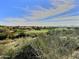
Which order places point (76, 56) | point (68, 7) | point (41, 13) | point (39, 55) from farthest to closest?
point (41, 13) < point (68, 7) < point (76, 56) < point (39, 55)

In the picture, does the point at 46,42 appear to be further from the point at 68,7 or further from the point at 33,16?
the point at 33,16

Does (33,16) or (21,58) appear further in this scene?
(33,16)

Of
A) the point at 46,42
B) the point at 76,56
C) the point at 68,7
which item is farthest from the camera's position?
the point at 68,7

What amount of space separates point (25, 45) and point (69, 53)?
354cm

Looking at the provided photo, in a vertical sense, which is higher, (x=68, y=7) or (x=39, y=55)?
(x=68, y=7)

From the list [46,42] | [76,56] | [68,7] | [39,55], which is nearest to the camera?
[39,55]

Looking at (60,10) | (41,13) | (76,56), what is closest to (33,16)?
(41,13)

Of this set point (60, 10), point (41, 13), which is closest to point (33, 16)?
point (41, 13)

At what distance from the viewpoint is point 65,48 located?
76.8 feet

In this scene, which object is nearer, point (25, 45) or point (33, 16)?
point (25, 45)

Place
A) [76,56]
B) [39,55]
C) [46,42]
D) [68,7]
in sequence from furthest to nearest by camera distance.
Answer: [68,7] → [76,56] → [46,42] → [39,55]

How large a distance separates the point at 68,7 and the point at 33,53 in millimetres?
17729

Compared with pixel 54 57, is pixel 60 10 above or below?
above

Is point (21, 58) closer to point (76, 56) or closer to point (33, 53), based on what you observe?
point (33, 53)
